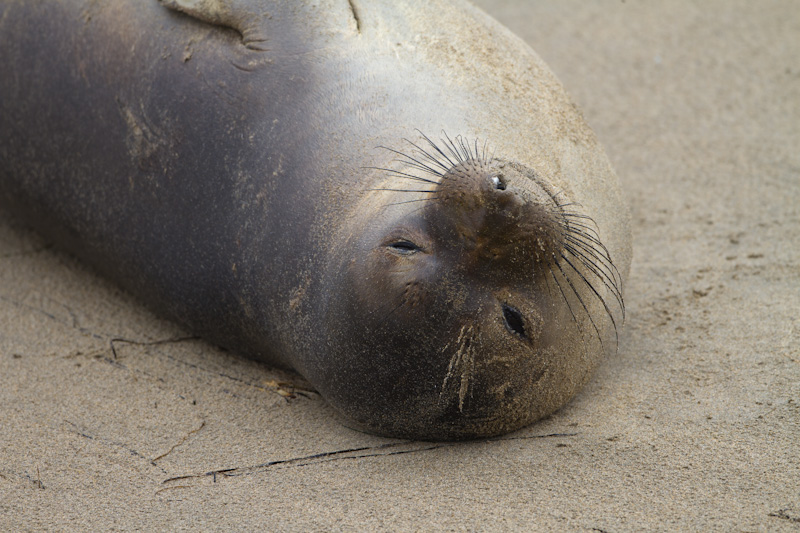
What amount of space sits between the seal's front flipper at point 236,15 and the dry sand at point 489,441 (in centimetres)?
125

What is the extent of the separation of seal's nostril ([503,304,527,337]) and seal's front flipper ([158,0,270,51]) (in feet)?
4.84

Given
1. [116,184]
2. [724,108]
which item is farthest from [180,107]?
[724,108]

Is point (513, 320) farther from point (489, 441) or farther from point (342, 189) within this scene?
point (342, 189)

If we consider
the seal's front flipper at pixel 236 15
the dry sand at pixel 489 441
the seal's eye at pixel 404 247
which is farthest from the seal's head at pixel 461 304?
the seal's front flipper at pixel 236 15

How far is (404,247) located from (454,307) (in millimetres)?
237

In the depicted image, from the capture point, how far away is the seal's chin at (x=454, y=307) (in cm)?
271

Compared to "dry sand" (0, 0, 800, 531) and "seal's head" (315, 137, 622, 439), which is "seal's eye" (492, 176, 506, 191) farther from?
"dry sand" (0, 0, 800, 531)

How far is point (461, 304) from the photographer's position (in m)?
2.75

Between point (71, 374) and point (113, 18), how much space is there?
142 centimetres

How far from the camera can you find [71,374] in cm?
359

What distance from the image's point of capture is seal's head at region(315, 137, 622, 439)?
2.72 m

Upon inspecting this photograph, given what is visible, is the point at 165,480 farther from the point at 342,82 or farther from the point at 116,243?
the point at 342,82

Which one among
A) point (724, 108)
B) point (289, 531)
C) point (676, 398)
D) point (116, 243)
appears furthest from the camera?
point (724, 108)

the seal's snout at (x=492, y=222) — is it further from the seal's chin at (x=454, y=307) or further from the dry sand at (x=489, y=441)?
the dry sand at (x=489, y=441)
